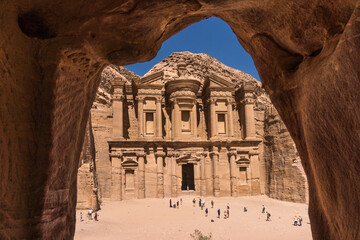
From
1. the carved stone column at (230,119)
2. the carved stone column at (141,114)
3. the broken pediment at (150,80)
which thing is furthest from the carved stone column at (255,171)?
the broken pediment at (150,80)

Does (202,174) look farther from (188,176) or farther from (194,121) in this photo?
(188,176)

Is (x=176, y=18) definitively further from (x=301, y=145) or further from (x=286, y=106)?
(x=301, y=145)

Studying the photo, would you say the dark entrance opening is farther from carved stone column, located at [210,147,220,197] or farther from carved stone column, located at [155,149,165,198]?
carved stone column, located at [155,149,165,198]

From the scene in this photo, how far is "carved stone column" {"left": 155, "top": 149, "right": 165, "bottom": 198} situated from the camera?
22172 mm

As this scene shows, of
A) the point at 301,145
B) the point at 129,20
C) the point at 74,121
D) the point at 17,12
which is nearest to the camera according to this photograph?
the point at 17,12

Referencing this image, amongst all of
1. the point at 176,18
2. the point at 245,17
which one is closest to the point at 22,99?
the point at 176,18

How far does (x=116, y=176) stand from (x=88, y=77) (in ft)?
65.4

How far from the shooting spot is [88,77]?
335cm

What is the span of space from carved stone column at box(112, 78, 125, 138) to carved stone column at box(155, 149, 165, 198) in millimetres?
3774

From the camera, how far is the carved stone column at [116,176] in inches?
845

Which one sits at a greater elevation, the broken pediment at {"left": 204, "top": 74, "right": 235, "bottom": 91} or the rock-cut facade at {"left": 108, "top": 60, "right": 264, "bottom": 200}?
the broken pediment at {"left": 204, "top": 74, "right": 235, "bottom": 91}

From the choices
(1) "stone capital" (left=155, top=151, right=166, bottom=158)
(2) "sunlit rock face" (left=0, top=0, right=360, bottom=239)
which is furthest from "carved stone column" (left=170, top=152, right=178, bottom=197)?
(2) "sunlit rock face" (left=0, top=0, right=360, bottom=239)

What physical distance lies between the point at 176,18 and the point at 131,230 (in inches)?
452

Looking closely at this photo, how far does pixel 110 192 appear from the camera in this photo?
21.6 meters
